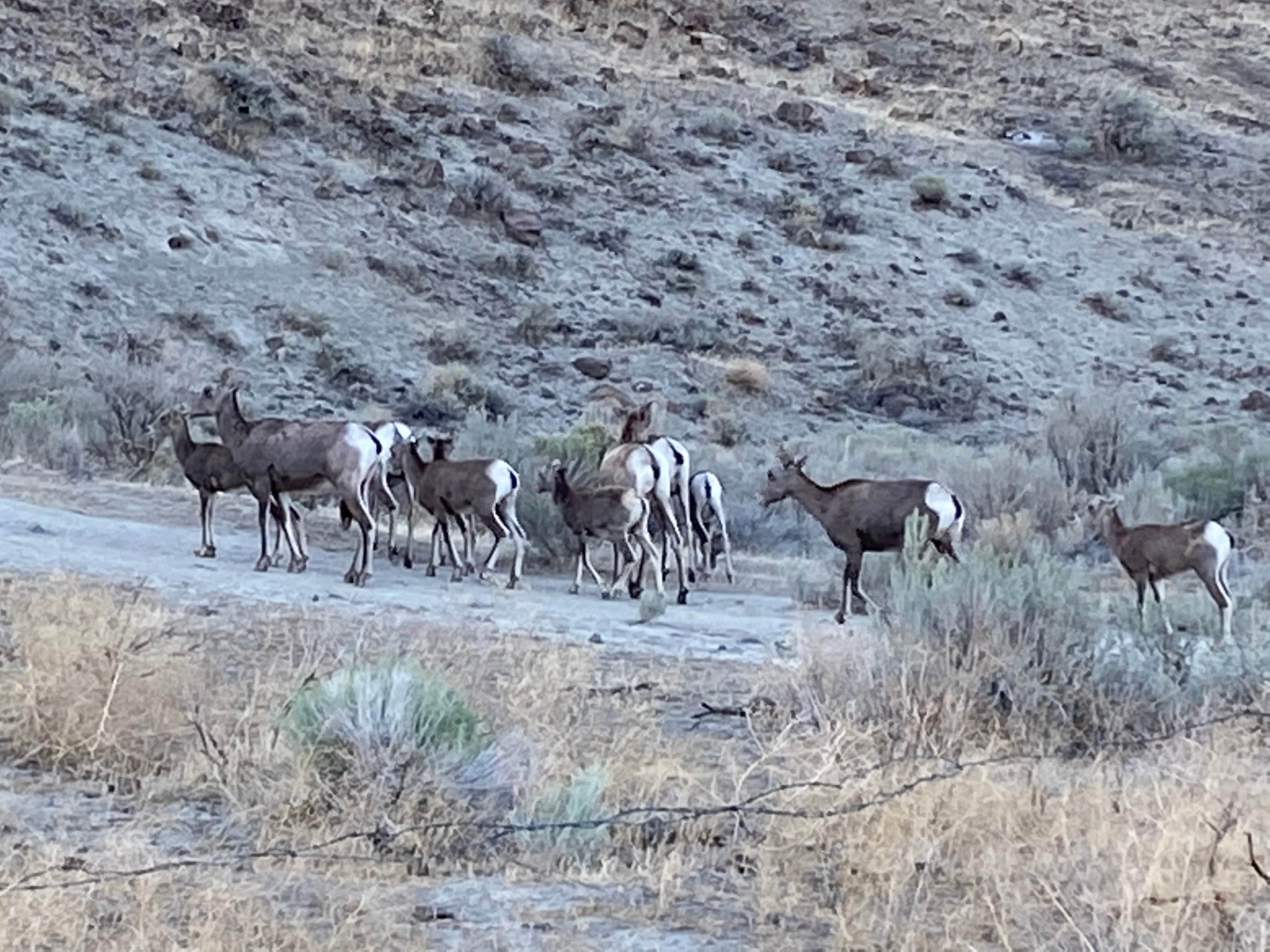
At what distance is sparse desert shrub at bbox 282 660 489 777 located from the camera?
6949 millimetres

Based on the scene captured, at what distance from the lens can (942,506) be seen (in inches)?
549

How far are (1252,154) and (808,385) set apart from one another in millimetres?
23063

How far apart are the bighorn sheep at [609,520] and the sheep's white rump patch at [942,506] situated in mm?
2728

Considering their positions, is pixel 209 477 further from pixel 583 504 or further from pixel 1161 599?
pixel 1161 599

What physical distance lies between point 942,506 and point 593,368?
66.3 ft

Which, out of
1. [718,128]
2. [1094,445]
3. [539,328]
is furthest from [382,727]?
[718,128]

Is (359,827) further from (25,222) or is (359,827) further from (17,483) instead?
(25,222)

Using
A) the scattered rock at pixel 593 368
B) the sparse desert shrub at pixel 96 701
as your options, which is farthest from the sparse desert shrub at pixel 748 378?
the sparse desert shrub at pixel 96 701

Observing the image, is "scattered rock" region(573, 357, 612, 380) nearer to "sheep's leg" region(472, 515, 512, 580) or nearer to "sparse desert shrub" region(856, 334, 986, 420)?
"sparse desert shrub" region(856, 334, 986, 420)

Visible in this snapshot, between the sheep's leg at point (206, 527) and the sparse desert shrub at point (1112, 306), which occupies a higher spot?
the sparse desert shrub at point (1112, 306)

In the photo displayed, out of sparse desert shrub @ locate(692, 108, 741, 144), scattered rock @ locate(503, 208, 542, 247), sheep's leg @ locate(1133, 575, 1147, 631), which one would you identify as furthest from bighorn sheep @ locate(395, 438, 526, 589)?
sparse desert shrub @ locate(692, 108, 741, 144)

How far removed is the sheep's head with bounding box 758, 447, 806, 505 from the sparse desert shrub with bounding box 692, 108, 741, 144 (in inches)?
1211

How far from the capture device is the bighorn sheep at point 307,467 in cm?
1520

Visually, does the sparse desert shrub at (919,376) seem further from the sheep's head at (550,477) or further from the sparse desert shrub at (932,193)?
the sheep's head at (550,477)
